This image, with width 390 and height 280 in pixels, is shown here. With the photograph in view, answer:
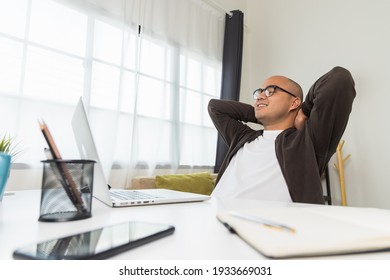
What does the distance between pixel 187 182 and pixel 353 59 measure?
1903 millimetres

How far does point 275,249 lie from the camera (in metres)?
0.27

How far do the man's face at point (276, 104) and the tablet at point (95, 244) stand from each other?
1.17m

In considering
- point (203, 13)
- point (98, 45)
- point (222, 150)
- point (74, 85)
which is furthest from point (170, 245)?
point (203, 13)

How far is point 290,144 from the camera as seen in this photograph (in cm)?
118

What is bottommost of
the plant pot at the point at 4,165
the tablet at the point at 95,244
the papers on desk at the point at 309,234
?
the tablet at the point at 95,244

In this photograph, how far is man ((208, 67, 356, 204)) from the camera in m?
1.08

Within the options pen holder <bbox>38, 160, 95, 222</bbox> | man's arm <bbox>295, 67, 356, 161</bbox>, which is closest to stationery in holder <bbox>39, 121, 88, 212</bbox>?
pen holder <bbox>38, 160, 95, 222</bbox>

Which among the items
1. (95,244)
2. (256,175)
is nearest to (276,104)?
(256,175)

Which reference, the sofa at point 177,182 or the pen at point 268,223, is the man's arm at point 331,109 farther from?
the sofa at point 177,182

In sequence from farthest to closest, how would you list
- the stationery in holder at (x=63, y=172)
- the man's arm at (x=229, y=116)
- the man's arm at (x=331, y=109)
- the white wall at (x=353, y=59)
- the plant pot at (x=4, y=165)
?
the white wall at (x=353, y=59) < the man's arm at (x=229, y=116) < the man's arm at (x=331, y=109) < the plant pot at (x=4, y=165) < the stationery in holder at (x=63, y=172)

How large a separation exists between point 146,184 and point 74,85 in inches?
30.9

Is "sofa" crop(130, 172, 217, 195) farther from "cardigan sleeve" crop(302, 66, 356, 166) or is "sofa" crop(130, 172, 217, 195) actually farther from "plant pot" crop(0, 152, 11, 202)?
"plant pot" crop(0, 152, 11, 202)

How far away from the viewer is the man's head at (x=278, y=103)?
140 centimetres

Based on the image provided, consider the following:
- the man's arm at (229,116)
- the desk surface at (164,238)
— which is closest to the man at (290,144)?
the man's arm at (229,116)
